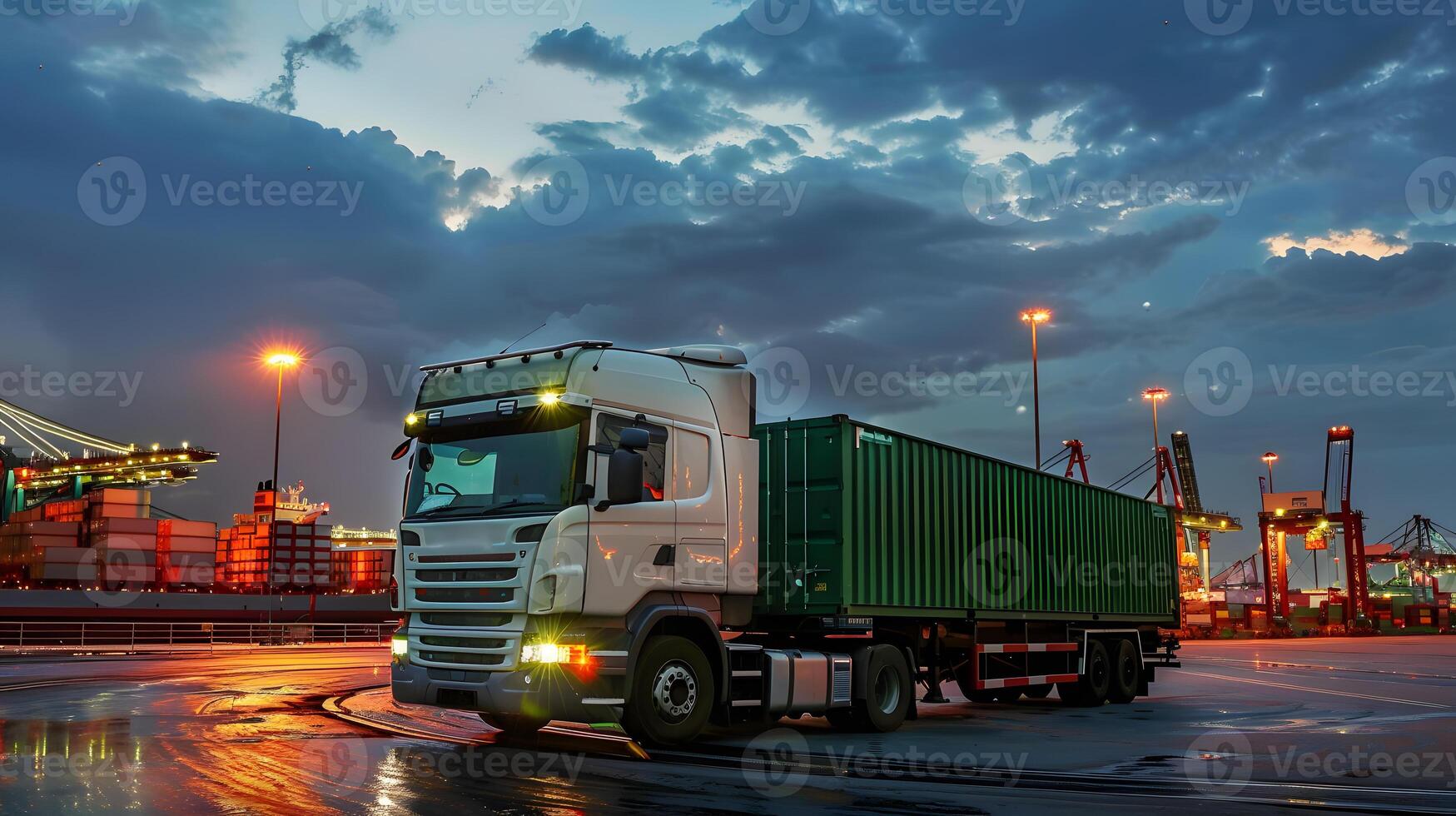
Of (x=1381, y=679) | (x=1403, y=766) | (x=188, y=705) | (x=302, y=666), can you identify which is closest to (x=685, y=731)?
(x=1403, y=766)

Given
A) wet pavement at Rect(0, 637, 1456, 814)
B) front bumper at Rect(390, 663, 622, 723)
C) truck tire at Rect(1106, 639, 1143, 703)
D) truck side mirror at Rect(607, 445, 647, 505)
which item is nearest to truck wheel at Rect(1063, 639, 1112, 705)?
truck tire at Rect(1106, 639, 1143, 703)

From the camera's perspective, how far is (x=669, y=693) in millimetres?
10734

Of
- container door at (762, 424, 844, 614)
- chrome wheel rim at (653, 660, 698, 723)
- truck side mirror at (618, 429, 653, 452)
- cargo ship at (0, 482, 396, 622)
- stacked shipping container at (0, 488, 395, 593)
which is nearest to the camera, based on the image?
truck side mirror at (618, 429, 653, 452)

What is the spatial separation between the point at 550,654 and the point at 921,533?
574cm

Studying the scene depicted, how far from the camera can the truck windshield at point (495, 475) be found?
33.4 ft

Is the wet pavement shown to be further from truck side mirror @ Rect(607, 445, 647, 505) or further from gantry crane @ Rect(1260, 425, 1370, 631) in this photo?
gantry crane @ Rect(1260, 425, 1370, 631)

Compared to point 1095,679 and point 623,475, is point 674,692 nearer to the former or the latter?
point 623,475

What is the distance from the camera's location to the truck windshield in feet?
33.4

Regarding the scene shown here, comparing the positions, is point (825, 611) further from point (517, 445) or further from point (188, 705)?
point (188, 705)

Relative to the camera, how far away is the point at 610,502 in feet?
33.2

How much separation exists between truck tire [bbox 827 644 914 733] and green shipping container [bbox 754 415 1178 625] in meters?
0.51

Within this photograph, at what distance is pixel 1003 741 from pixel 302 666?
18985mm

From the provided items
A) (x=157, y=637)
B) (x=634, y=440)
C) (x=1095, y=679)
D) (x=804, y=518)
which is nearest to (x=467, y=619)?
(x=634, y=440)

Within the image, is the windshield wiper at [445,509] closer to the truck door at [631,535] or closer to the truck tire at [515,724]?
the truck door at [631,535]
